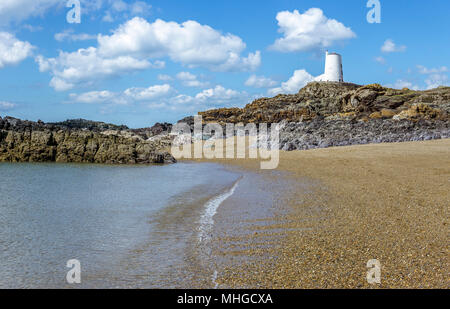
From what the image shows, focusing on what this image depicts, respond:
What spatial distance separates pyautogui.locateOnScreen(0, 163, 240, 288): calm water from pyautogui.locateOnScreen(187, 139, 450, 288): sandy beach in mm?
788

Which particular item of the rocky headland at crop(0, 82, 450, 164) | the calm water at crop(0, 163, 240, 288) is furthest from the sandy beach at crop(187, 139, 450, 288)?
the rocky headland at crop(0, 82, 450, 164)

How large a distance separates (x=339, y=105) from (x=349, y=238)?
46.0 m

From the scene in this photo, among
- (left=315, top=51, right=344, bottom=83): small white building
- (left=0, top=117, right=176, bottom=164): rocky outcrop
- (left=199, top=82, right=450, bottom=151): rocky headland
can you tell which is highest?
(left=315, top=51, right=344, bottom=83): small white building

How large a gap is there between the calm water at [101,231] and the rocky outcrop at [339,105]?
26.0 m

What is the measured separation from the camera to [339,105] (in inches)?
1912

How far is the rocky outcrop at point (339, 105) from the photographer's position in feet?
111

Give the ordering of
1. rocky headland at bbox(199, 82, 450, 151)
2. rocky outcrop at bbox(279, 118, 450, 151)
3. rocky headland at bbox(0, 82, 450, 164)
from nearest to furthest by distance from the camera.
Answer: rocky headland at bbox(0, 82, 450, 164), rocky outcrop at bbox(279, 118, 450, 151), rocky headland at bbox(199, 82, 450, 151)

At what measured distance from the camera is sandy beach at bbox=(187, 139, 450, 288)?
4.00 m

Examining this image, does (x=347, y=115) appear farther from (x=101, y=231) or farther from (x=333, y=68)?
(x=333, y=68)

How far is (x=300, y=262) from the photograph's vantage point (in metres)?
4.46

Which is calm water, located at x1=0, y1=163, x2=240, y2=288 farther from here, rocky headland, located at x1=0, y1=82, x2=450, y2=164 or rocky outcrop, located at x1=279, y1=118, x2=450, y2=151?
rocky outcrop, located at x1=279, y1=118, x2=450, y2=151

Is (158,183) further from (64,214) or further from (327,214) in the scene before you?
(327,214)

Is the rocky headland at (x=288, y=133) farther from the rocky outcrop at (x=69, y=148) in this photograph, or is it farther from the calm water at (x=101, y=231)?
the calm water at (x=101, y=231)
